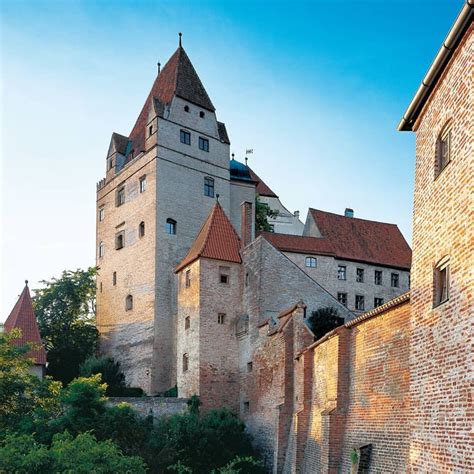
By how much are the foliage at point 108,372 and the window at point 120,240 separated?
7.28 metres

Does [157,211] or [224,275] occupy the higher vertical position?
[157,211]

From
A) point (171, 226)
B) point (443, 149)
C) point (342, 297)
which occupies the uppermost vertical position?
point (171, 226)

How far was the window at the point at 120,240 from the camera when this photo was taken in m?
44.7

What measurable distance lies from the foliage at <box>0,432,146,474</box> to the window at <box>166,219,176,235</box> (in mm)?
20701

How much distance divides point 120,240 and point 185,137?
803 centimetres

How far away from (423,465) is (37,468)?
475 inches

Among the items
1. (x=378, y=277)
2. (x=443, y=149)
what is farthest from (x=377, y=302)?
(x=443, y=149)

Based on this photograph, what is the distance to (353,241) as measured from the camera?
148 feet

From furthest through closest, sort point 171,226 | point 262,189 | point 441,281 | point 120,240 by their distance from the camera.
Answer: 1. point 262,189
2. point 120,240
3. point 171,226
4. point 441,281

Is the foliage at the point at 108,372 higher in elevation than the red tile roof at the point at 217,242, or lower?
lower

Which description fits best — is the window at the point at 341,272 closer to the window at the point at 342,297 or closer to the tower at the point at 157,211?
the window at the point at 342,297

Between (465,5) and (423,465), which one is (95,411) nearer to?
(423,465)

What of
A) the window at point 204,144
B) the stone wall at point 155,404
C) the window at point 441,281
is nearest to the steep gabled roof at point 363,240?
the window at point 204,144

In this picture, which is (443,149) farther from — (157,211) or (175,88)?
(175,88)
